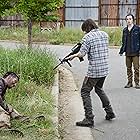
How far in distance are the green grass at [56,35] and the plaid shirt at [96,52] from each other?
16.7 m

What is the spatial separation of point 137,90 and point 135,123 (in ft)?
12.1

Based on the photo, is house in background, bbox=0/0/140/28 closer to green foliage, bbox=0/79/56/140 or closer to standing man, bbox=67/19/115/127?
green foliage, bbox=0/79/56/140

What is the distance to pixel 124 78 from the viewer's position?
51.1 feet

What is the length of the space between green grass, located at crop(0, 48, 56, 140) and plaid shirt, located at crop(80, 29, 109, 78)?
1.03 meters

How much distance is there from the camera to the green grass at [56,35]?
1053 inches

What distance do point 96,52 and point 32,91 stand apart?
1.98 metres

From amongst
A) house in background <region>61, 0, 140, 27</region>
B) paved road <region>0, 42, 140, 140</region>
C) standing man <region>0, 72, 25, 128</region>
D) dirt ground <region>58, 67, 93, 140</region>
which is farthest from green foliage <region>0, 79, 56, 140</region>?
house in background <region>61, 0, 140, 27</region>

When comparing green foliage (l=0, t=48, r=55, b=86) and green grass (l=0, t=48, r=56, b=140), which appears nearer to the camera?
green grass (l=0, t=48, r=56, b=140)

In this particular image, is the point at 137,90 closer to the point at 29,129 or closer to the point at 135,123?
the point at 135,123

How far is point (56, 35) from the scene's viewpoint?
93.9 ft

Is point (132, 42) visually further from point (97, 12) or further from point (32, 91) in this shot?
point (97, 12)

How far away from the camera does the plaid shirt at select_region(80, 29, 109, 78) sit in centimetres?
915

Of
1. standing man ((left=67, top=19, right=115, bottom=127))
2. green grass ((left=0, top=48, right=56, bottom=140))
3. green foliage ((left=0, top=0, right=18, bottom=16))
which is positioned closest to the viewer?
green grass ((left=0, top=48, right=56, bottom=140))

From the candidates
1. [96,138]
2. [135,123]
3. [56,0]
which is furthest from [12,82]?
[56,0]
